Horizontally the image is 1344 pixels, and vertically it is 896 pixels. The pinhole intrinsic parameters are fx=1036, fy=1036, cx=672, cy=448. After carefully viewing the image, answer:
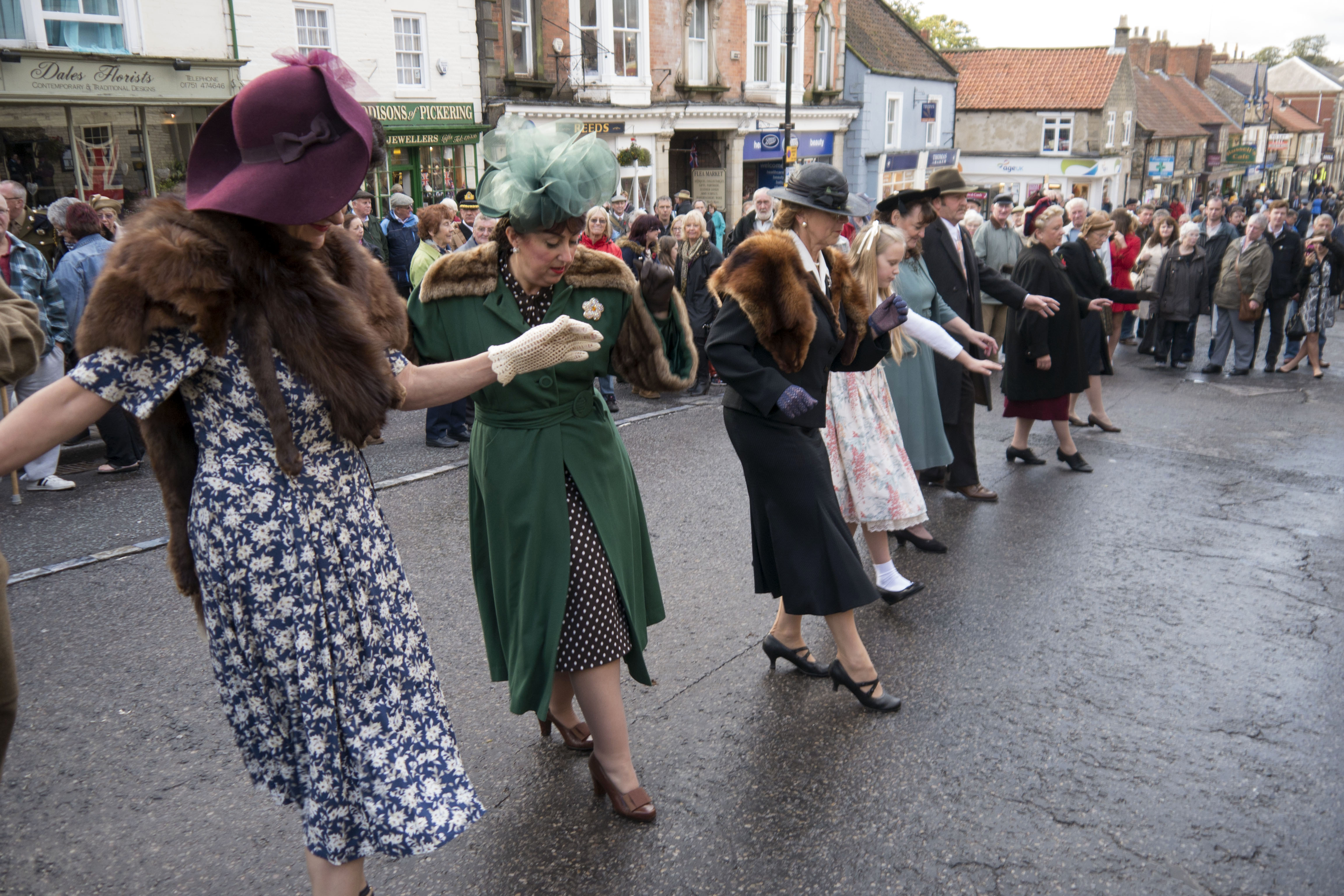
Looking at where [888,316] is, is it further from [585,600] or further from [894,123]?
[894,123]

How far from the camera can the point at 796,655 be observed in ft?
13.5

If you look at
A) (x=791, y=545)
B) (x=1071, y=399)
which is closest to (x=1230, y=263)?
(x=1071, y=399)

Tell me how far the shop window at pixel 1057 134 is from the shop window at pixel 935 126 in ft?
31.9

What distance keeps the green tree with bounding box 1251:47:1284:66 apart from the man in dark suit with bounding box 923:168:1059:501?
12496 cm

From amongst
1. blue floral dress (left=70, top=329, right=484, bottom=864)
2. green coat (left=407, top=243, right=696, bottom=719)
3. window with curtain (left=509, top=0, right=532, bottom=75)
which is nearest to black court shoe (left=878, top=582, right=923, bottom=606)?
green coat (left=407, top=243, right=696, bottom=719)

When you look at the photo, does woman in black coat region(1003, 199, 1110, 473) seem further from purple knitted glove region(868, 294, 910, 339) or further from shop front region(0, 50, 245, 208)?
shop front region(0, 50, 245, 208)

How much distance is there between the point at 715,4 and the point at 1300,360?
18.0m

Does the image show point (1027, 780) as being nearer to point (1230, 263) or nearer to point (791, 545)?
point (791, 545)

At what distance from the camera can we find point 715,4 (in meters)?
25.9

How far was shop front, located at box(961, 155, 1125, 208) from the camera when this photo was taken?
43219 millimetres

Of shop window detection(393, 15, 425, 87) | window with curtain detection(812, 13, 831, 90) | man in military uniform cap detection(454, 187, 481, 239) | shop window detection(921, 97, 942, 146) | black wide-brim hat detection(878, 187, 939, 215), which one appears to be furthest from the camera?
shop window detection(921, 97, 942, 146)

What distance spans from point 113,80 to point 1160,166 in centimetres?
4687

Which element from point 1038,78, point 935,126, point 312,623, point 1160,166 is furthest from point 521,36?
point 1160,166

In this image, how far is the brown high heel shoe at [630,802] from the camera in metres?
3.13
